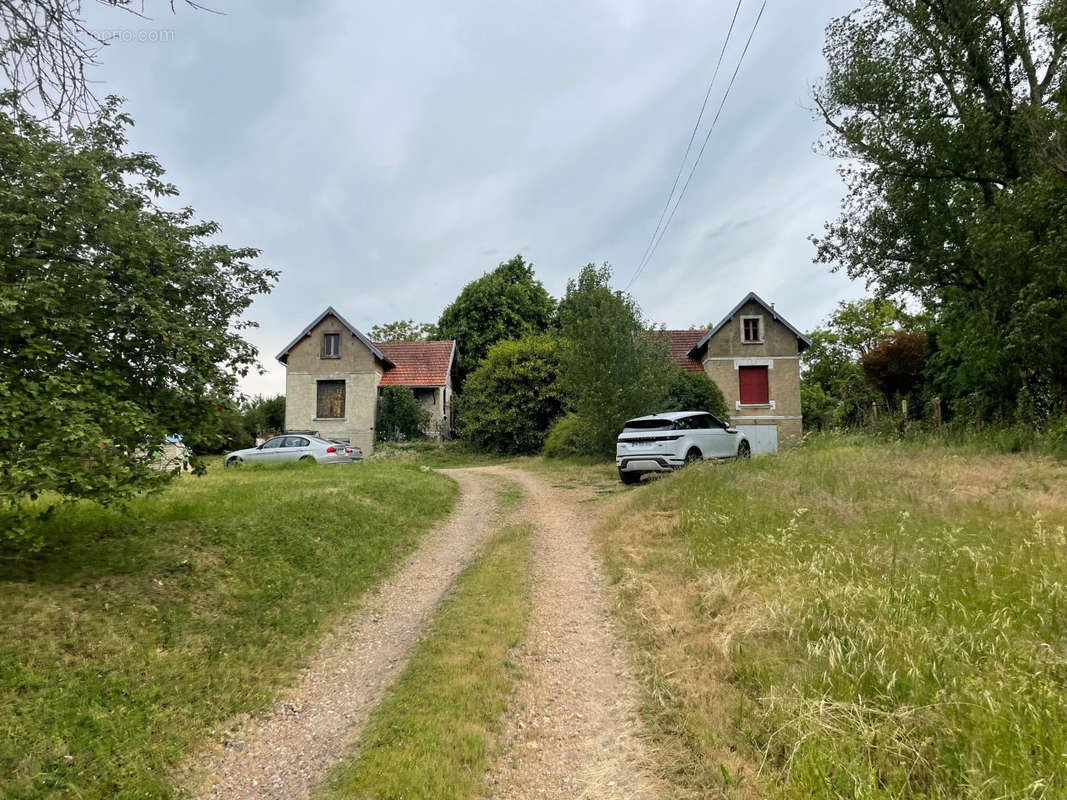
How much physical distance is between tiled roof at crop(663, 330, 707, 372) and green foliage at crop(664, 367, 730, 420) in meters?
2.96

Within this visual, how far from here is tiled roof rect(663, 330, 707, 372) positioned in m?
28.8

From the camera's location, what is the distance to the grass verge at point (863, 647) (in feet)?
8.27

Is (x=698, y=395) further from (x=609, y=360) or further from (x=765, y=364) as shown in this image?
(x=609, y=360)

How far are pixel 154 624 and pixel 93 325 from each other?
2.87 meters

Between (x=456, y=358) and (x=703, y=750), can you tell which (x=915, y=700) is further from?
(x=456, y=358)

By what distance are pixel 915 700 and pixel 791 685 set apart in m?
0.65

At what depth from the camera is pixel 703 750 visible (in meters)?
3.13

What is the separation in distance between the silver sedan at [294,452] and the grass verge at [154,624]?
9.95 metres

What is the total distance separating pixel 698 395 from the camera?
24750mm

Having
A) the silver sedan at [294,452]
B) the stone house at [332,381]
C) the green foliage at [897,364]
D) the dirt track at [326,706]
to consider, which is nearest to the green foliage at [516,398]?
the stone house at [332,381]

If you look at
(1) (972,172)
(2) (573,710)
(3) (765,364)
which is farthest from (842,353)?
(2) (573,710)

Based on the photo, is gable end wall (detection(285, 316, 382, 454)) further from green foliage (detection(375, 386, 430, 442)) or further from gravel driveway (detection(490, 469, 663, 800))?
gravel driveway (detection(490, 469, 663, 800))

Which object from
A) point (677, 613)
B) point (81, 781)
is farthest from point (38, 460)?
point (677, 613)

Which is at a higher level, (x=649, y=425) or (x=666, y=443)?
(x=649, y=425)
